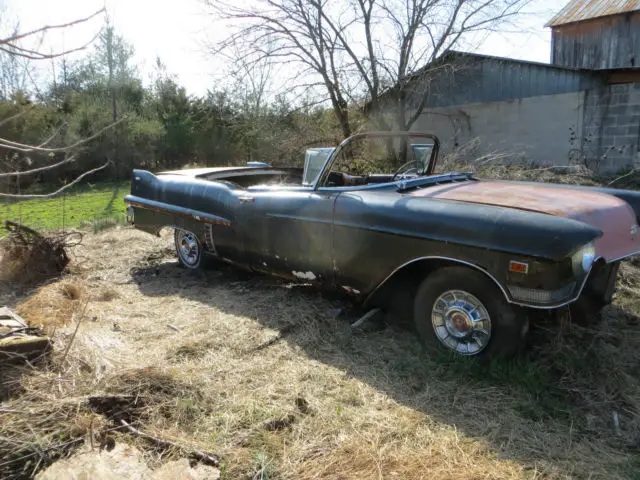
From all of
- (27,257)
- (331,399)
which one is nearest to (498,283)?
(331,399)

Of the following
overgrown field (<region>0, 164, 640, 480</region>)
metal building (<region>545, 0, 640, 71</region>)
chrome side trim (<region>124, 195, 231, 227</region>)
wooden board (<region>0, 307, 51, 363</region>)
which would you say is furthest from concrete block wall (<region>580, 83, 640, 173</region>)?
wooden board (<region>0, 307, 51, 363</region>)

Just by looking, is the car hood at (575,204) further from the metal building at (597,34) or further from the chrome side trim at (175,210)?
the metal building at (597,34)

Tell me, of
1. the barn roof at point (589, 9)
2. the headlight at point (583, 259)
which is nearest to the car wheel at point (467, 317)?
the headlight at point (583, 259)

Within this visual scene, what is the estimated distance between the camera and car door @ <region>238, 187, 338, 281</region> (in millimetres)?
3844

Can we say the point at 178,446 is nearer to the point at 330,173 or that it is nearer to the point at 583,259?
the point at 583,259

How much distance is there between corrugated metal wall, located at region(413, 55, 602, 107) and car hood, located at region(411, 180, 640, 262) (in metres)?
8.22

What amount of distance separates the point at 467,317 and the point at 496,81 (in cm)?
1225

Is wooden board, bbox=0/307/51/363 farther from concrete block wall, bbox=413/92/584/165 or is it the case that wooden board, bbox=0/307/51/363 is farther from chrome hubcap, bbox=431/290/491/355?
concrete block wall, bbox=413/92/584/165

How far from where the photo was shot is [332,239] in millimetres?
3756

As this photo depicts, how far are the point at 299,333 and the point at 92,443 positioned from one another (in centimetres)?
177

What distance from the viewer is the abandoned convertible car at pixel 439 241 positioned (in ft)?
9.26

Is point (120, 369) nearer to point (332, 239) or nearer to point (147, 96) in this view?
point (332, 239)

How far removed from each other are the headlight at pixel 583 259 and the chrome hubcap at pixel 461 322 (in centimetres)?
58

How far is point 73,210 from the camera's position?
41.0 feet
